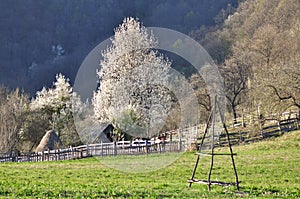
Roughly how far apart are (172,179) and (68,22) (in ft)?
370

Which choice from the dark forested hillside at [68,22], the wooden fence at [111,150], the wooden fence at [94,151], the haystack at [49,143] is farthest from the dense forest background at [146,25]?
the wooden fence at [94,151]

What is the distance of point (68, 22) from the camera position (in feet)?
412

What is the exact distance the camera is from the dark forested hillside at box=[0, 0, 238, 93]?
11550cm

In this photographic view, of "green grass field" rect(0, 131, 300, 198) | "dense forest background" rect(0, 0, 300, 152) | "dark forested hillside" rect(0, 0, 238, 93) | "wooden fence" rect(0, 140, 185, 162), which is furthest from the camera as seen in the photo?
"dark forested hillside" rect(0, 0, 238, 93)

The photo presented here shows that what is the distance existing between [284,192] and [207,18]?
112m

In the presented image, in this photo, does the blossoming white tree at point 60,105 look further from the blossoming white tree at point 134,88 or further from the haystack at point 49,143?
the blossoming white tree at point 134,88

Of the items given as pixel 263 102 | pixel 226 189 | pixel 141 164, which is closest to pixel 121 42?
pixel 263 102

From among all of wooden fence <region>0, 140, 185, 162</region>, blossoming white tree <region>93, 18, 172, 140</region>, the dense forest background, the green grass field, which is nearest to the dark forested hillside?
the dense forest background

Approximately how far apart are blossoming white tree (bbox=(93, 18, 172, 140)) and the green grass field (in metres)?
8.99

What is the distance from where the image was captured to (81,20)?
125 metres

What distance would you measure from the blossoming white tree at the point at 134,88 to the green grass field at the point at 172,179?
899 cm

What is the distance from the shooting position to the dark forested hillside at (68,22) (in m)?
116

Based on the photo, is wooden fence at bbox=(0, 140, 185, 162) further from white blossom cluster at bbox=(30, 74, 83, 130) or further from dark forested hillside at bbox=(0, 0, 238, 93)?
dark forested hillside at bbox=(0, 0, 238, 93)

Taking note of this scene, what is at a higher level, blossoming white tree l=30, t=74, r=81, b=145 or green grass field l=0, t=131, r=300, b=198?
blossoming white tree l=30, t=74, r=81, b=145
